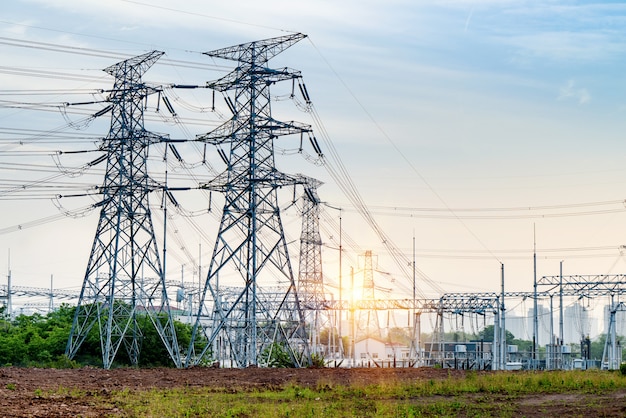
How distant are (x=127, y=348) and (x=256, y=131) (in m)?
18.1

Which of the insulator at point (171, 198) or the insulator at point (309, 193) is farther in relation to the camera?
the insulator at point (309, 193)

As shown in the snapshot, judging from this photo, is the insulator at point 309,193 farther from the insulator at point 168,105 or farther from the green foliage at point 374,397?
the green foliage at point 374,397

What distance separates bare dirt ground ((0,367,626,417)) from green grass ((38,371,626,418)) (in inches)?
28.3

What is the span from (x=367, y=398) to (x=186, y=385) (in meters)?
8.02

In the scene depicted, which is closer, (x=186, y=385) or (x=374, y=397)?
(x=374, y=397)

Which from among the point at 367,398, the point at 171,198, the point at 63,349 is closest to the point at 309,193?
the point at 171,198

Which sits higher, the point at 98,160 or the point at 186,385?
the point at 98,160

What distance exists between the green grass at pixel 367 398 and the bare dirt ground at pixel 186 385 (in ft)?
2.36

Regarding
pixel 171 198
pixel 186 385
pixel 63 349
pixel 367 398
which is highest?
pixel 171 198

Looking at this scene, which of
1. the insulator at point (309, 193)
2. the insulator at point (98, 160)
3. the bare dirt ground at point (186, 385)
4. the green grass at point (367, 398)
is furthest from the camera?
the insulator at point (309, 193)

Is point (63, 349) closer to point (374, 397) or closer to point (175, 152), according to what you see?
point (175, 152)

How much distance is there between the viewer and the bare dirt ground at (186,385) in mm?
26783

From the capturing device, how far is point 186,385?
3612 centimetres

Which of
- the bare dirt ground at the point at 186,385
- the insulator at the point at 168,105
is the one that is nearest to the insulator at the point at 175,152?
the insulator at the point at 168,105
